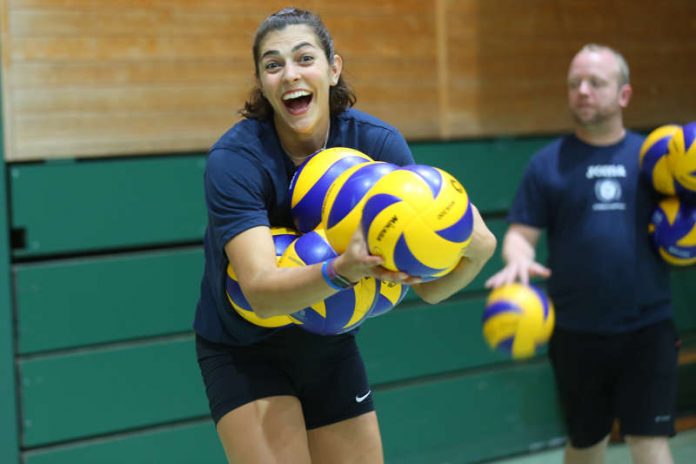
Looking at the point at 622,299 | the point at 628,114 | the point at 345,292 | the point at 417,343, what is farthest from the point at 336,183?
the point at 628,114

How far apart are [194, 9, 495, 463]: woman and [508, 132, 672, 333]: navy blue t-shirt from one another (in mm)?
1518

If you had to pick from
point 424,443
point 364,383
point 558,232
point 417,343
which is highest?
point 558,232

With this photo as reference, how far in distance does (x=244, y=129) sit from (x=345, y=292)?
53 cm

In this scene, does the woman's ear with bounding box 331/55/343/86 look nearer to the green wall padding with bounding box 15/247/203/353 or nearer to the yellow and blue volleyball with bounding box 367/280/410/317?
the yellow and blue volleyball with bounding box 367/280/410/317

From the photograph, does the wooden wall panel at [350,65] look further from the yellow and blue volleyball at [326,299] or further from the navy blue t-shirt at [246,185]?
the yellow and blue volleyball at [326,299]

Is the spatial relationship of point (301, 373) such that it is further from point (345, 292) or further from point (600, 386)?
point (600, 386)

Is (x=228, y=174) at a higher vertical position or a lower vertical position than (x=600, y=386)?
higher

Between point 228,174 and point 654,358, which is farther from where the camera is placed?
point 654,358

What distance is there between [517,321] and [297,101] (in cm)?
138

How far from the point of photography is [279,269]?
8.00 ft

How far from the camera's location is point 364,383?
2965 mm

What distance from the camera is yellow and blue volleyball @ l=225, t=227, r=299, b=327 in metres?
2.65

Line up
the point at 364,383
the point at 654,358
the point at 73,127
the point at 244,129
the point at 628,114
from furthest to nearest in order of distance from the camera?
1. the point at 628,114
2. the point at 73,127
3. the point at 654,358
4. the point at 364,383
5. the point at 244,129

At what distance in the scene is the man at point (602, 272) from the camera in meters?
4.07
